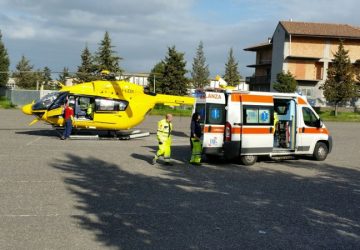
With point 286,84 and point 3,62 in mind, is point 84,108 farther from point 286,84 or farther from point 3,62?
point 3,62

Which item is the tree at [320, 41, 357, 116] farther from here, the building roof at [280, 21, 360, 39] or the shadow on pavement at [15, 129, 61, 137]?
the shadow on pavement at [15, 129, 61, 137]

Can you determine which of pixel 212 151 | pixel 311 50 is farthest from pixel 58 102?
pixel 311 50

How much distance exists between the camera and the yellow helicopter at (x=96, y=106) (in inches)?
821

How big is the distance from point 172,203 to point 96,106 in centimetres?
1290

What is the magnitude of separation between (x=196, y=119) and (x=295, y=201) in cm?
525

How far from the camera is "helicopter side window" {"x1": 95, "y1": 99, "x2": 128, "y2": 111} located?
20922 mm

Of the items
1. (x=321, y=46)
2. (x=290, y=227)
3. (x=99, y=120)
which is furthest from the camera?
(x=321, y=46)

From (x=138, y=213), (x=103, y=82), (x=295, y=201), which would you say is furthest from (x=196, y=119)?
(x=103, y=82)

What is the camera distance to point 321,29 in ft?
227

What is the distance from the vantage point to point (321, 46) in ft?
223

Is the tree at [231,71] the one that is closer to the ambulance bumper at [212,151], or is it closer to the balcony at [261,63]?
the balcony at [261,63]

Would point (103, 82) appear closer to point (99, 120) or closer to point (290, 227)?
point (99, 120)

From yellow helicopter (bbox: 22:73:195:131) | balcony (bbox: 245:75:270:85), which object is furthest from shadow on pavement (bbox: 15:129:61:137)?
balcony (bbox: 245:75:270:85)

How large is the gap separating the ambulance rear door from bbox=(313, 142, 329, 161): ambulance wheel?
4.03 m
